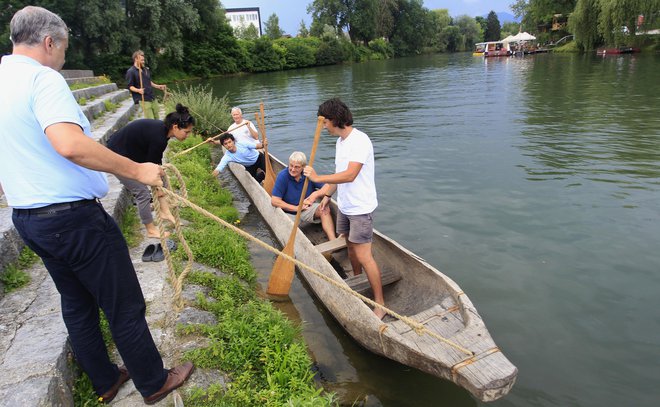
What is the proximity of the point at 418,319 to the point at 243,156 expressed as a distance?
18.4 ft

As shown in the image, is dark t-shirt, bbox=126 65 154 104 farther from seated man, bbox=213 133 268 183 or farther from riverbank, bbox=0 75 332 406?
riverbank, bbox=0 75 332 406

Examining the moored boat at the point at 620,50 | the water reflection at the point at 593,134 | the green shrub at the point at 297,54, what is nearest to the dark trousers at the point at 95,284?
the water reflection at the point at 593,134

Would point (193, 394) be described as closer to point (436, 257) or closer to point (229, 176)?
point (436, 257)

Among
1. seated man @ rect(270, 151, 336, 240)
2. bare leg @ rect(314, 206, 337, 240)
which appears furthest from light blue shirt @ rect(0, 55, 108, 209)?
bare leg @ rect(314, 206, 337, 240)

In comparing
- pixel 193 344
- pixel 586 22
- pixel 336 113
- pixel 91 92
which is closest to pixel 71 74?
pixel 91 92

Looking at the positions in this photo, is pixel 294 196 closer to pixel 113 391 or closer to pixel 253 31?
pixel 113 391

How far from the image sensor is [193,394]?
2.78m

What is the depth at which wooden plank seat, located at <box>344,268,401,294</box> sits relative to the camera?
14.6ft

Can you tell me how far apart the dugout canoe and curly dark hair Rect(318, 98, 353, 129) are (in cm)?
146

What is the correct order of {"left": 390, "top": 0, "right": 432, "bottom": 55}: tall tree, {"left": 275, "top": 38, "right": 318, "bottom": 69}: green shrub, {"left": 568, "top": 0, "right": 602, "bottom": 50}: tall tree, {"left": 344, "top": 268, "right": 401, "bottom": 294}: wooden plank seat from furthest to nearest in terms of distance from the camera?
{"left": 390, "top": 0, "right": 432, "bottom": 55}: tall tree
{"left": 275, "top": 38, "right": 318, "bottom": 69}: green shrub
{"left": 568, "top": 0, "right": 602, "bottom": 50}: tall tree
{"left": 344, "top": 268, "right": 401, "bottom": 294}: wooden plank seat

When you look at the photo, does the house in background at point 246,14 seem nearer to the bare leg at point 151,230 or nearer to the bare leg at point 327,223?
the bare leg at point 327,223

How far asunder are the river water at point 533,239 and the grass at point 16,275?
258 cm

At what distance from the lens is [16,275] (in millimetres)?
3457

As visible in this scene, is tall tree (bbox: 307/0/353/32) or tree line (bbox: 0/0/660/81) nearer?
tree line (bbox: 0/0/660/81)
